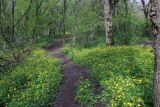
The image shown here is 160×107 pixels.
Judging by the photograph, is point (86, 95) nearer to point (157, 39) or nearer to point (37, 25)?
point (157, 39)

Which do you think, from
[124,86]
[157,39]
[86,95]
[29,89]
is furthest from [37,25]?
[157,39]

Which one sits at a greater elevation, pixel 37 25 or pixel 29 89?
pixel 37 25

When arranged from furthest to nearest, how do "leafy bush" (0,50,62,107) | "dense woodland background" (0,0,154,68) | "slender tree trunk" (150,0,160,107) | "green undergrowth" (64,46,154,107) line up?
"dense woodland background" (0,0,154,68)
"leafy bush" (0,50,62,107)
"green undergrowth" (64,46,154,107)
"slender tree trunk" (150,0,160,107)

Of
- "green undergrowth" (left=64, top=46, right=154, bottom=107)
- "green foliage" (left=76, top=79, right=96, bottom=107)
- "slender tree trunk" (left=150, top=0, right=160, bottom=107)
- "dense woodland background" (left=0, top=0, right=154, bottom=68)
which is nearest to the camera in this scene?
"slender tree trunk" (left=150, top=0, right=160, bottom=107)

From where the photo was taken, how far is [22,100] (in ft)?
40.7

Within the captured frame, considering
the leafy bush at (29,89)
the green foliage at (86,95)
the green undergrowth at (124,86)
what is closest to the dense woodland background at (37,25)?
the leafy bush at (29,89)

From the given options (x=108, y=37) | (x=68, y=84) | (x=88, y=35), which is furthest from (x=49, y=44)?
(x=68, y=84)

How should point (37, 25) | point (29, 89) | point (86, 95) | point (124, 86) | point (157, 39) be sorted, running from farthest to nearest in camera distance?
point (37, 25) < point (29, 89) < point (86, 95) < point (124, 86) < point (157, 39)

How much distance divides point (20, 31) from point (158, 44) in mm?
15745

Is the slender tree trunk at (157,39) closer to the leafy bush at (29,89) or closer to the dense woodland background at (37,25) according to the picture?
the leafy bush at (29,89)

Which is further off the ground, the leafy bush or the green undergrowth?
the green undergrowth

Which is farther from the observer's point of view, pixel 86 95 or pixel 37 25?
pixel 37 25

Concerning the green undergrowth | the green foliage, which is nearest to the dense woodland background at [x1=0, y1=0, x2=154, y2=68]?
the green undergrowth

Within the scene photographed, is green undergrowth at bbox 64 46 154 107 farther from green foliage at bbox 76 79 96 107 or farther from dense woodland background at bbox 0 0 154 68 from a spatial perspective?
dense woodland background at bbox 0 0 154 68
